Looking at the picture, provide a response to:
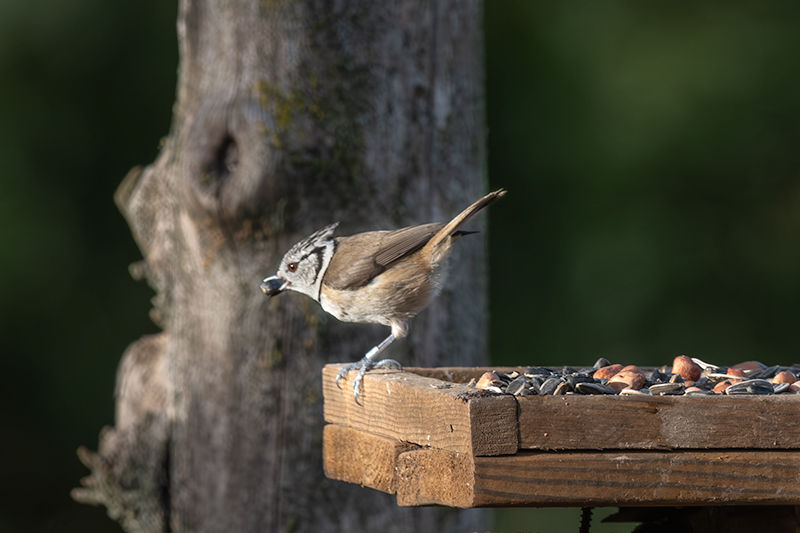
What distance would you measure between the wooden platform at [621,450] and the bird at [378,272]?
92 centimetres

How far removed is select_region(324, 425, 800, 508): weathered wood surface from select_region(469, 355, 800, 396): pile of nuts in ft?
0.46

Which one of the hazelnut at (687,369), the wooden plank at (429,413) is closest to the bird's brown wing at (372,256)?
the wooden plank at (429,413)

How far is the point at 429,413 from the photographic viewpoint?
67.1 inches

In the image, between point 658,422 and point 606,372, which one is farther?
point 606,372

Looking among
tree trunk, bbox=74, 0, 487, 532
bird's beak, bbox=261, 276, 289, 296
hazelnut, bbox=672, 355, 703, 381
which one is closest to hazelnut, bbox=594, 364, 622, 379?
hazelnut, bbox=672, 355, 703, 381

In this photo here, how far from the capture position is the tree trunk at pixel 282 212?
303 cm

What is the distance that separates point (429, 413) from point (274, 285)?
1.01 m

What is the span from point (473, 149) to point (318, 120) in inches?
26.2

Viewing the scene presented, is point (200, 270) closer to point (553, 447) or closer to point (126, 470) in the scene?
point (126, 470)

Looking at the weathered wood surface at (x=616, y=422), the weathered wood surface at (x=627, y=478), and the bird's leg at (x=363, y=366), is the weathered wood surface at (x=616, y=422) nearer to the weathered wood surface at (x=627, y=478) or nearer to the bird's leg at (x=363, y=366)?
the weathered wood surface at (x=627, y=478)

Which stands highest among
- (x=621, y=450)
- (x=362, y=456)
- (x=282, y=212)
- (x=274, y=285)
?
(x=282, y=212)

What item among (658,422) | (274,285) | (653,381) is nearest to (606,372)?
(653,381)

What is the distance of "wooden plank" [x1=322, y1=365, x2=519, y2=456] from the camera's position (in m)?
1.50

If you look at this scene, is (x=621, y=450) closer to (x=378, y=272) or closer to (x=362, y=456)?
(x=362, y=456)
